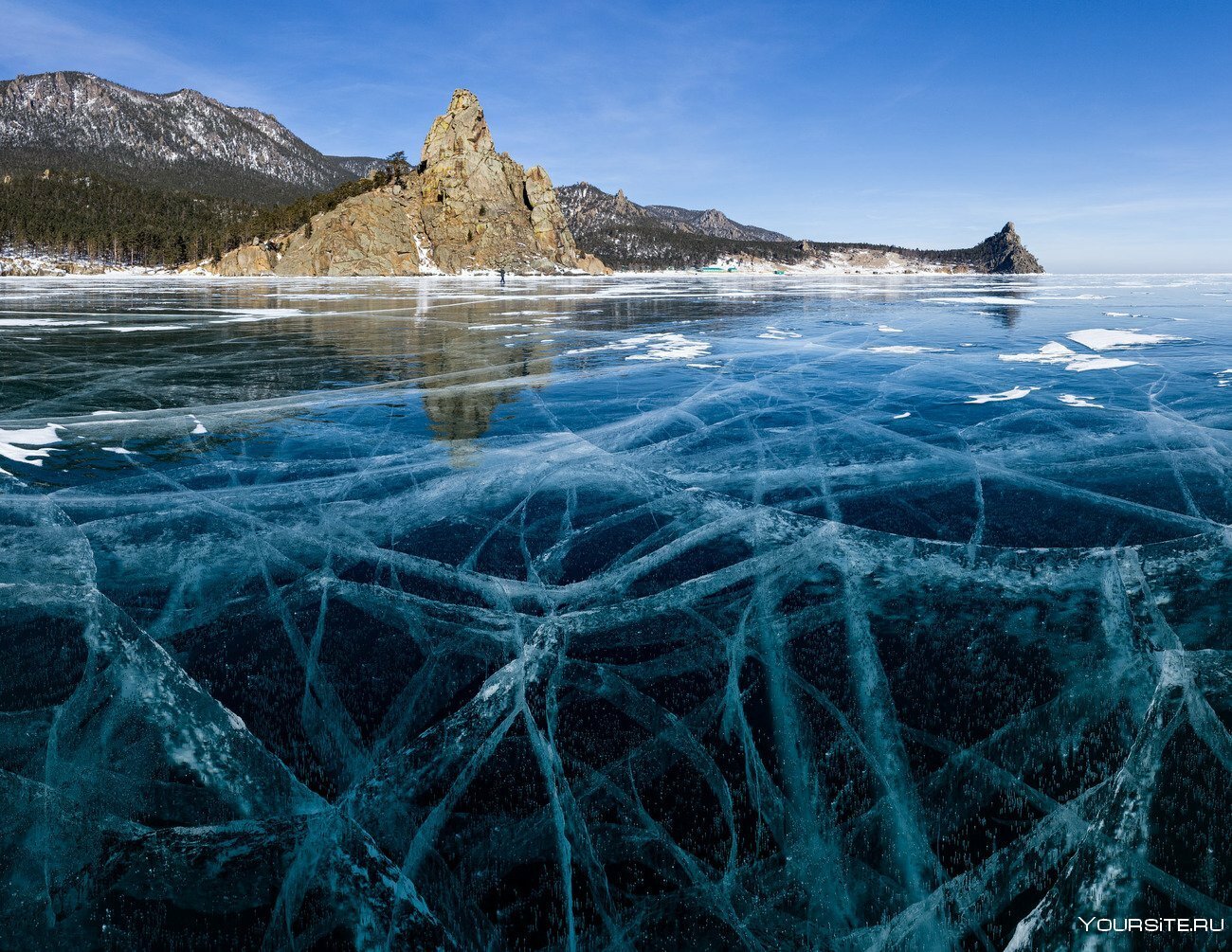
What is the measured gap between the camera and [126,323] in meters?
18.7

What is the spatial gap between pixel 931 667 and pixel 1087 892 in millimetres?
1068

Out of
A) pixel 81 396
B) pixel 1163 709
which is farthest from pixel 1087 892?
pixel 81 396

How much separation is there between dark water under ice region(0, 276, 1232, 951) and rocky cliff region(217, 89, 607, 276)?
93668 mm

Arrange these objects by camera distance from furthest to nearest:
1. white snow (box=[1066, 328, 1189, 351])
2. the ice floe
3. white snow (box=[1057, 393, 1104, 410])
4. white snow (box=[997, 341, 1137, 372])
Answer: the ice floe → white snow (box=[1066, 328, 1189, 351]) → white snow (box=[997, 341, 1137, 372]) → white snow (box=[1057, 393, 1104, 410])

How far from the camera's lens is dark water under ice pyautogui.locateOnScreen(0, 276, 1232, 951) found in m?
2.05

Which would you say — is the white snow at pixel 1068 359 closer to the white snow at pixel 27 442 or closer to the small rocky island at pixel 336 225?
the white snow at pixel 27 442

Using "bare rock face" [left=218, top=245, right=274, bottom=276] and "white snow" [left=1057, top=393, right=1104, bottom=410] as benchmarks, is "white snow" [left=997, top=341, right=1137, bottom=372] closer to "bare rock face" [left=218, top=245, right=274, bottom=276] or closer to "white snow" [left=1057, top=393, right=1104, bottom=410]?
"white snow" [left=1057, top=393, right=1104, bottom=410]

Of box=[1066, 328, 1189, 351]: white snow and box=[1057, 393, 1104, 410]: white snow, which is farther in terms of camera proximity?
box=[1066, 328, 1189, 351]: white snow

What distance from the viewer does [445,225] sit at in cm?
10806

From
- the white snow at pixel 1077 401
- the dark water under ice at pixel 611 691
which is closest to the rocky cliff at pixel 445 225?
the white snow at pixel 1077 401

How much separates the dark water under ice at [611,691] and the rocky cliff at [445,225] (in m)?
93.7

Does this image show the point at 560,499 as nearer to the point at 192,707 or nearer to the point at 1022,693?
the point at 192,707

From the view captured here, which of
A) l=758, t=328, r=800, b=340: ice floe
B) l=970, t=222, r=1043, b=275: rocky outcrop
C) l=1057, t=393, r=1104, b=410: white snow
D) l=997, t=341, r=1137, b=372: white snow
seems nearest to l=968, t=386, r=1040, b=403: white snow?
l=1057, t=393, r=1104, b=410: white snow

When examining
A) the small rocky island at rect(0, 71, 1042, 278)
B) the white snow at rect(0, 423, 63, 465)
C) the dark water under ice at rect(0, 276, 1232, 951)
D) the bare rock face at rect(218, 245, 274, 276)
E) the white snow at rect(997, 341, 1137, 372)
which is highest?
the small rocky island at rect(0, 71, 1042, 278)
